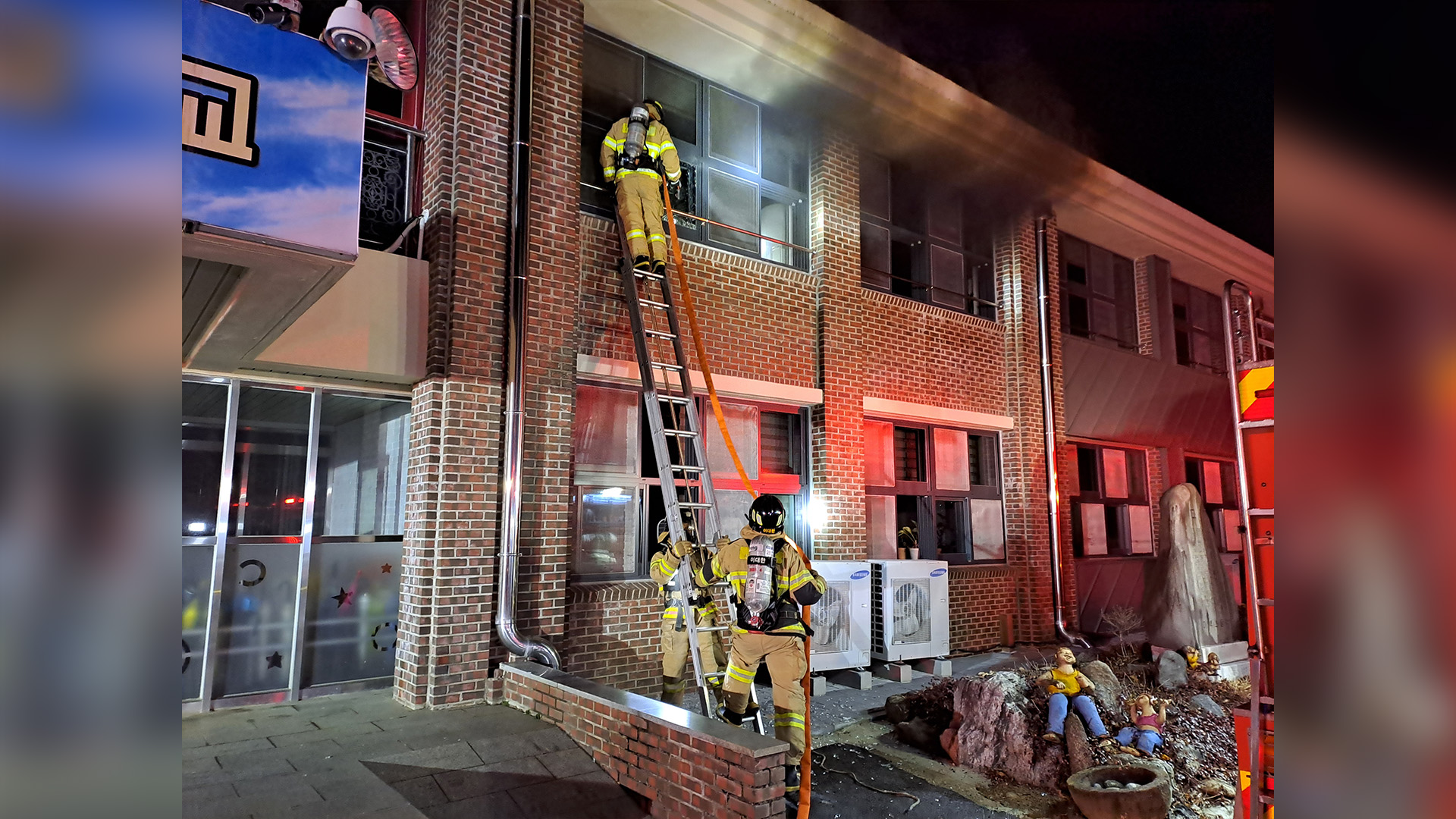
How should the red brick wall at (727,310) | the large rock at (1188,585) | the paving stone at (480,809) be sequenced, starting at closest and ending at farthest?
the paving stone at (480,809), the red brick wall at (727,310), the large rock at (1188,585)

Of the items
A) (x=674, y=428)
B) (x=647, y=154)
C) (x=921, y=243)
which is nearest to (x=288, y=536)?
(x=674, y=428)

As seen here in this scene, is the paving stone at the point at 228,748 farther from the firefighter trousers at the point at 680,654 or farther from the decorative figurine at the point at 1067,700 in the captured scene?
the decorative figurine at the point at 1067,700

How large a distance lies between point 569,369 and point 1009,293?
7483mm

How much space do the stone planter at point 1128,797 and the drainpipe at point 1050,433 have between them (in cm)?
589

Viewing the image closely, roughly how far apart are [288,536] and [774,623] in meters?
4.04

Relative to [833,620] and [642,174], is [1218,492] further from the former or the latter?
[642,174]

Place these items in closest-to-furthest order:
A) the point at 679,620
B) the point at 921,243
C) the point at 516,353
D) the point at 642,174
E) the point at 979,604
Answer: the point at 679,620, the point at 516,353, the point at 642,174, the point at 979,604, the point at 921,243

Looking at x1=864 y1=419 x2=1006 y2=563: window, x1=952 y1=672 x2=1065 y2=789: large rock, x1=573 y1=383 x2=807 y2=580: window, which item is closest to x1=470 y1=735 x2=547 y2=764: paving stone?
x1=573 y1=383 x2=807 y2=580: window

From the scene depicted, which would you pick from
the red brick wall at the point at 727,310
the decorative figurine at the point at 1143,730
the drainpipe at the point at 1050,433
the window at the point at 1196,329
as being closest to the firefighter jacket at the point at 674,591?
the red brick wall at the point at 727,310

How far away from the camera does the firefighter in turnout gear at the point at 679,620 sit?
6.27m

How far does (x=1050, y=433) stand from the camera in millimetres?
11648

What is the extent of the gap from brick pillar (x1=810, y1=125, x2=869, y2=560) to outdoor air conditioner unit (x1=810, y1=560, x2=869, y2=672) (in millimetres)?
282

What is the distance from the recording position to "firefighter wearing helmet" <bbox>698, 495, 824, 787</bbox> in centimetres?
553

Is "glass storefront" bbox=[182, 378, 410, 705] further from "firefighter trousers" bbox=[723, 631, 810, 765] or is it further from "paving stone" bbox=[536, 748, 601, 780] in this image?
"firefighter trousers" bbox=[723, 631, 810, 765]
